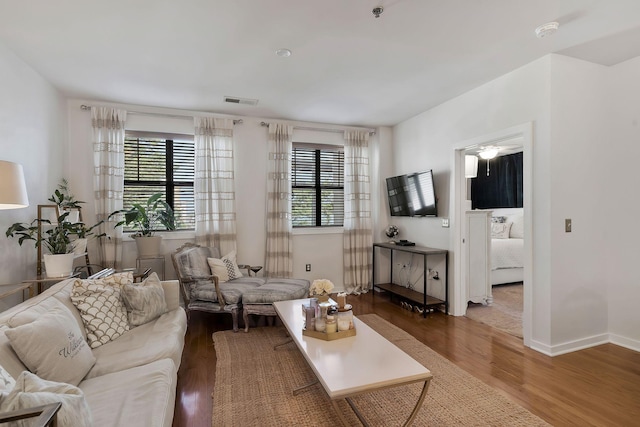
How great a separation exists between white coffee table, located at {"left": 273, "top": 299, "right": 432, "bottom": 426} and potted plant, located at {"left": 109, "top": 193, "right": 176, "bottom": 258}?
97.6 inches

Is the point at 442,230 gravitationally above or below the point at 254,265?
above

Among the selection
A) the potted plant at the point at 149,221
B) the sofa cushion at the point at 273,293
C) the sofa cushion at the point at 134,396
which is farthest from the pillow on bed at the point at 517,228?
the sofa cushion at the point at 134,396

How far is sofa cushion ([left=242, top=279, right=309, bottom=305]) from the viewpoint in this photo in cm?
351

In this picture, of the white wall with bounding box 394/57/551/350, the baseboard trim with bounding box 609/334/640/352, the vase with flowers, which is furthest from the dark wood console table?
the vase with flowers

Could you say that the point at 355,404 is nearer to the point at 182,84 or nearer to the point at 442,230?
the point at 442,230

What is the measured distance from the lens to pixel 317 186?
5.21 meters

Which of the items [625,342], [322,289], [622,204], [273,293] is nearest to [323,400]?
[322,289]

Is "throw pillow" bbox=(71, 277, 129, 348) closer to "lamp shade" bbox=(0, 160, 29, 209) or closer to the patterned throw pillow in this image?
"lamp shade" bbox=(0, 160, 29, 209)

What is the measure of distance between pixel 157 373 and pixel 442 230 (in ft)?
11.9

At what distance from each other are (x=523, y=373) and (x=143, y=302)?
3.14 meters

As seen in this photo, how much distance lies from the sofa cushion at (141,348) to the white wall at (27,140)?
1.45m

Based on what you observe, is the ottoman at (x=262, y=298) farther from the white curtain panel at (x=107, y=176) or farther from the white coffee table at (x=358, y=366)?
the white curtain panel at (x=107, y=176)

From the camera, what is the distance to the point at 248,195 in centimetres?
469

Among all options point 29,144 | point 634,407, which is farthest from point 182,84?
point 634,407
